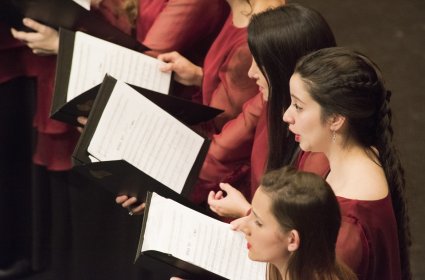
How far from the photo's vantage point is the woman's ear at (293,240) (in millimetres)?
1346

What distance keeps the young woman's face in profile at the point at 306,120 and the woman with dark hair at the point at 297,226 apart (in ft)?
0.63

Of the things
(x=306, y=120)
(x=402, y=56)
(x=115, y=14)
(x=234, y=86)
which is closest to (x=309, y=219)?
(x=306, y=120)

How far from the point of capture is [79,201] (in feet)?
8.27

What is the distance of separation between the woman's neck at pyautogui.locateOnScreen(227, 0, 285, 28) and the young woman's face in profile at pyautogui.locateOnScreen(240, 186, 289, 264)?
31.0 inches

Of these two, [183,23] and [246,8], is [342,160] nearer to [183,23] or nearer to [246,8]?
[246,8]

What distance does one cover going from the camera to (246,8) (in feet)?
6.84

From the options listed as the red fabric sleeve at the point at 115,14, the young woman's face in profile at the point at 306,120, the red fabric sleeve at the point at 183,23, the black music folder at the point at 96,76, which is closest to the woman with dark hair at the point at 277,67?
the young woman's face in profile at the point at 306,120

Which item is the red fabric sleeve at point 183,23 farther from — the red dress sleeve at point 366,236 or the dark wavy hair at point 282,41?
the red dress sleeve at point 366,236

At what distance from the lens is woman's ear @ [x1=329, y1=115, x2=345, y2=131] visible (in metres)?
1.55

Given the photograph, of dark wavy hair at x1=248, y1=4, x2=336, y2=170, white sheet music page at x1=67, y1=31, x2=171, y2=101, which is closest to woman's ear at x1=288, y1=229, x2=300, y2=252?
dark wavy hair at x1=248, y1=4, x2=336, y2=170

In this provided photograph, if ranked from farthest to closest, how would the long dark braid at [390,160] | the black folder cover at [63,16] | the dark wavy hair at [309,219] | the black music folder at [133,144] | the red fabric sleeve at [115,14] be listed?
the red fabric sleeve at [115,14] < the black folder cover at [63,16] < the black music folder at [133,144] < the long dark braid at [390,160] < the dark wavy hair at [309,219]

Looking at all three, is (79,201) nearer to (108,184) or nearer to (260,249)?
(108,184)

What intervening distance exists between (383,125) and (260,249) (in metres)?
0.41

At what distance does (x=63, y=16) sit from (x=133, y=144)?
1.44 feet
